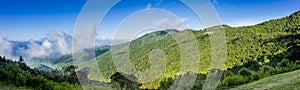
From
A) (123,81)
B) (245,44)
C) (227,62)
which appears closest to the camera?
(123,81)

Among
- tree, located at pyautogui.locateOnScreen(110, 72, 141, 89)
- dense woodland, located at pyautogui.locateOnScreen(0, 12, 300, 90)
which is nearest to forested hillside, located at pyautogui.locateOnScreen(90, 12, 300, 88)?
dense woodland, located at pyautogui.locateOnScreen(0, 12, 300, 90)

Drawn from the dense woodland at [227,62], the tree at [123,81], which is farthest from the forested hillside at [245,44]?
the tree at [123,81]

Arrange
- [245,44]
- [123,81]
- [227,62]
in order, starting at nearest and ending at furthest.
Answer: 1. [123,81]
2. [227,62]
3. [245,44]

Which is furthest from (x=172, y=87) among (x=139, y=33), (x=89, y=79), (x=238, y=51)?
(x=238, y=51)

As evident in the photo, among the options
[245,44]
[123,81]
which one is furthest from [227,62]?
[123,81]

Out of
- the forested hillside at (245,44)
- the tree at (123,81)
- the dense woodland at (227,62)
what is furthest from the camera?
the forested hillside at (245,44)

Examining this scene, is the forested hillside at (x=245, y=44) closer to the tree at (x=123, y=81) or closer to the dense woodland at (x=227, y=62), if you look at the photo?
the dense woodland at (x=227, y=62)

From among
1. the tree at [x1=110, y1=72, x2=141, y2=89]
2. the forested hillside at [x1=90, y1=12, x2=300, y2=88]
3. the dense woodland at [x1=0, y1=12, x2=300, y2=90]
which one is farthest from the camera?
the forested hillside at [x1=90, y1=12, x2=300, y2=88]

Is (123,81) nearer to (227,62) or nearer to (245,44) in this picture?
(227,62)

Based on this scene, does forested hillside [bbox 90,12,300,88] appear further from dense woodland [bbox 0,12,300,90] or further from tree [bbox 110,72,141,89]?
tree [bbox 110,72,141,89]
